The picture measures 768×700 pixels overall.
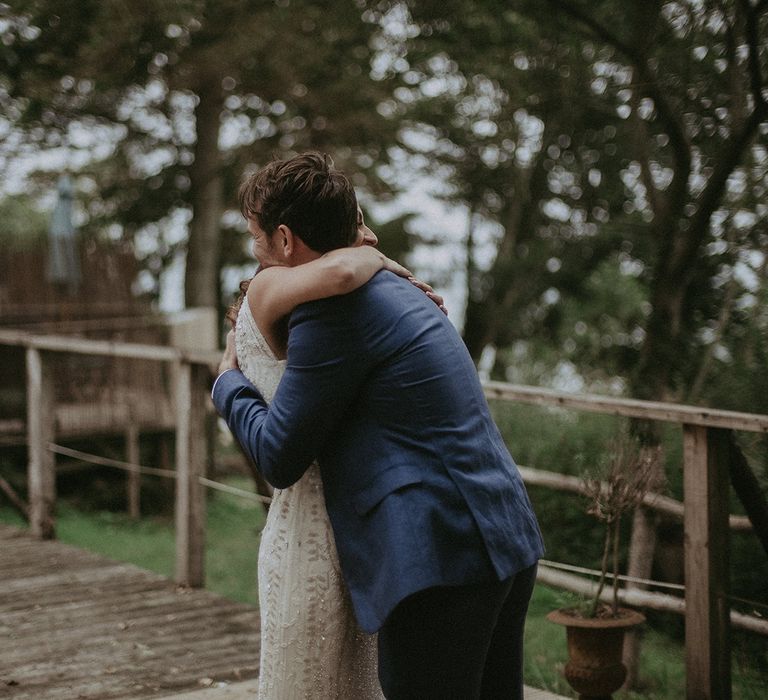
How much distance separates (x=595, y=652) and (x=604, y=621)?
11 centimetres

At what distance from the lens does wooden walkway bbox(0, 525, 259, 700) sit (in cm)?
372

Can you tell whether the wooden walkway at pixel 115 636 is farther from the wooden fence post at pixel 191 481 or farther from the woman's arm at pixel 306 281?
the woman's arm at pixel 306 281

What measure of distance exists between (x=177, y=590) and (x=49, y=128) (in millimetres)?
9006

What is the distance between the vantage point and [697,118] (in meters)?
7.14

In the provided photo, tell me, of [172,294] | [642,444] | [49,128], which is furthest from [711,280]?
[172,294]

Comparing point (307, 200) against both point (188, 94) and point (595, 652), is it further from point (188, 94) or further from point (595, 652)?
point (188, 94)

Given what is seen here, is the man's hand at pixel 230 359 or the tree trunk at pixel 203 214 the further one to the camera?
the tree trunk at pixel 203 214

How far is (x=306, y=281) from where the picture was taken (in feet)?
6.44

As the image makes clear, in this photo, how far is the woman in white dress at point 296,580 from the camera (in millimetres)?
2158

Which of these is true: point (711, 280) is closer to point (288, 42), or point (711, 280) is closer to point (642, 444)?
point (642, 444)

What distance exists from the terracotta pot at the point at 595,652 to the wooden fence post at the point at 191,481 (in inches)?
85.8

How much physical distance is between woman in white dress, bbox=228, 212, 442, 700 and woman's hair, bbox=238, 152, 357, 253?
7 centimetres

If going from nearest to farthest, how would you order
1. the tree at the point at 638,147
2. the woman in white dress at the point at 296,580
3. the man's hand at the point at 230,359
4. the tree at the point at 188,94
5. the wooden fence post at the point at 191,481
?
the woman in white dress at the point at 296,580 < the man's hand at the point at 230,359 < the wooden fence post at the point at 191,481 < the tree at the point at 638,147 < the tree at the point at 188,94

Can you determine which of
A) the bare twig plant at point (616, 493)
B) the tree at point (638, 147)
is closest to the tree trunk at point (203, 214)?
the tree at point (638, 147)
